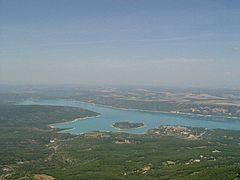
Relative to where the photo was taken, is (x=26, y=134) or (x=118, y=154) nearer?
(x=118, y=154)

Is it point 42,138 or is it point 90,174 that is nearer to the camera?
point 90,174

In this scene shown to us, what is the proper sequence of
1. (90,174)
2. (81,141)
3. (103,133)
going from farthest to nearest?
(103,133), (81,141), (90,174)

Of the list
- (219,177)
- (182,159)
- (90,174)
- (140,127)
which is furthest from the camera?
(140,127)

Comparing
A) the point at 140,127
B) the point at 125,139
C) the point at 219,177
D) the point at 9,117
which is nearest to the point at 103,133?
the point at 125,139

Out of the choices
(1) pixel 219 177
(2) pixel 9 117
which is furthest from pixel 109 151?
(2) pixel 9 117

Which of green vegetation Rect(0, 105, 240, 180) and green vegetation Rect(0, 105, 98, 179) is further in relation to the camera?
green vegetation Rect(0, 105, 98, 179)

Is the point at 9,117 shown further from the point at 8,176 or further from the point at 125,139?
the point at 8,176

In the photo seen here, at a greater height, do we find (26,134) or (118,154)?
(118,154)

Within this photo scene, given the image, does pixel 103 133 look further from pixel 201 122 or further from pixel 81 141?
pixel 201 122

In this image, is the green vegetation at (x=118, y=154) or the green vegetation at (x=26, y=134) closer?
the green vegetation at (x=118, y=154)
